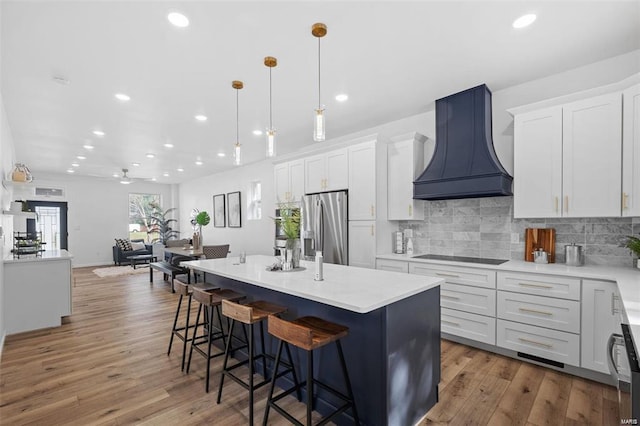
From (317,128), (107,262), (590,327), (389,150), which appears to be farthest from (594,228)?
(107,262)

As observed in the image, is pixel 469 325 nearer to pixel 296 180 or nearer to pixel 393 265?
pixel 393 265

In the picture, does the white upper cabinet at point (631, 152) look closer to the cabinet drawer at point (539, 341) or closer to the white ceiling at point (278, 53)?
the white ceiling at point (278, 53)

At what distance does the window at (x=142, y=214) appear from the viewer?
33.8 feet

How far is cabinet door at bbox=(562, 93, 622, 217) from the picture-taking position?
252 centimetres

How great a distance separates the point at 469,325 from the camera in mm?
3121

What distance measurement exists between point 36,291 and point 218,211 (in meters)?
4.96

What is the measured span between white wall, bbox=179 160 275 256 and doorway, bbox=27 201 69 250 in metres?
3.31

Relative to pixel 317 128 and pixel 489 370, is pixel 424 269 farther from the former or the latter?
pixel 317 128

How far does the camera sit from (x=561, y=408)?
2162 mm

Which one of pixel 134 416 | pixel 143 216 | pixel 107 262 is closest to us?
pixel 134 416

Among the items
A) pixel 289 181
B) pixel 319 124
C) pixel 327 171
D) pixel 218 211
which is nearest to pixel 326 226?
pixel 327 171

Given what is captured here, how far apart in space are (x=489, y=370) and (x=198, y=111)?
4304mm

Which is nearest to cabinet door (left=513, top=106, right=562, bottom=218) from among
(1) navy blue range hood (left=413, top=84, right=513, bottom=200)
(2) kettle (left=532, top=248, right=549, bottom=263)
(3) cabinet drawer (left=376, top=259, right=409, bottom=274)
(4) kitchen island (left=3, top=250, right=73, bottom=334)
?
(1) navy blue range hood (left=413, top=84, right=513, bottom=200)

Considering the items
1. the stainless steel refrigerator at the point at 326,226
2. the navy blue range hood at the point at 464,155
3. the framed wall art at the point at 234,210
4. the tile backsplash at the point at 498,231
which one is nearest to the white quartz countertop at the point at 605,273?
the tile backsplash at the point at 498,231
